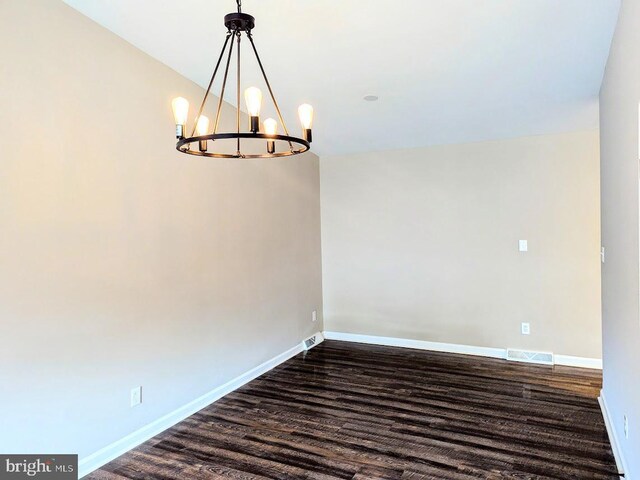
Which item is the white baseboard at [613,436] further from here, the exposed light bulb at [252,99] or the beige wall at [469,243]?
the exposed light bulb at [252,99]

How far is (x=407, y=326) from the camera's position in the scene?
496 cm

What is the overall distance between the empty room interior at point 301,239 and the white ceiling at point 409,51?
0.02 m

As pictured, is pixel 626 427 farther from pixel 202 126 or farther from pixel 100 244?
pixel 100 244

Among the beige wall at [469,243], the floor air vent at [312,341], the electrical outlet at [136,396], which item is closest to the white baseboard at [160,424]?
the electrical outlet at [136,396]

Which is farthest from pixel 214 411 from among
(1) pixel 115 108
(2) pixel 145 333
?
(1) pixel 115 108

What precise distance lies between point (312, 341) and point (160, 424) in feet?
7.54

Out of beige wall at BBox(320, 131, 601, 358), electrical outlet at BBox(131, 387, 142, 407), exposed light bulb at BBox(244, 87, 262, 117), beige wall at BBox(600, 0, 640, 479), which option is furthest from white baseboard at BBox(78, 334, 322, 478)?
beige wall at BBox(600, 0, 640, 479)

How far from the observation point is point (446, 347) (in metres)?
4.76

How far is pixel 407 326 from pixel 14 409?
3.83 meters

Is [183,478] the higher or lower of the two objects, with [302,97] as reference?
lower

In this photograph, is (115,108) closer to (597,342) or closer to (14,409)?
(14,409)

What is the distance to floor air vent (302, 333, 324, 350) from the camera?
4.84m

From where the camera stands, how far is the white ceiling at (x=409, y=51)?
2307 mm

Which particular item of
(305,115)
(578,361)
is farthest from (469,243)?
(305,115)
